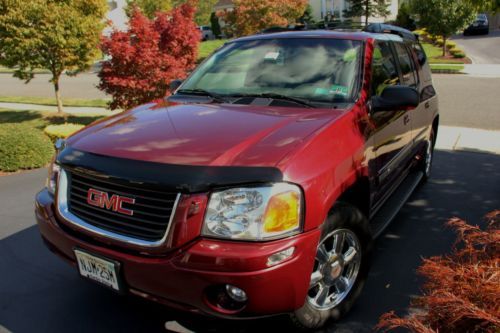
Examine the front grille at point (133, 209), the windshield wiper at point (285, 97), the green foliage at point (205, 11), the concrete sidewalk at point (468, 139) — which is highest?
the green foliage at point (205, 11)

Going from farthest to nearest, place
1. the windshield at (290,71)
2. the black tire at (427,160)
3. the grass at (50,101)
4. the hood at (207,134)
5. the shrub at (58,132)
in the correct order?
the grass at (50,101)
the shrub at (58,132)
the black tire at (427,160)
the windshield at (290,71)
the hood at (207,134)

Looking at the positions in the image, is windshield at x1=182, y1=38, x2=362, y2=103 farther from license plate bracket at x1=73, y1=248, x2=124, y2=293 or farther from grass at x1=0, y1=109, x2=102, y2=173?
grass at x1=0, y1=109, x2=102, y2=173

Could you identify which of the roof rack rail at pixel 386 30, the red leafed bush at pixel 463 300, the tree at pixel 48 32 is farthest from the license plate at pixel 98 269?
the tree at pixel 48 32

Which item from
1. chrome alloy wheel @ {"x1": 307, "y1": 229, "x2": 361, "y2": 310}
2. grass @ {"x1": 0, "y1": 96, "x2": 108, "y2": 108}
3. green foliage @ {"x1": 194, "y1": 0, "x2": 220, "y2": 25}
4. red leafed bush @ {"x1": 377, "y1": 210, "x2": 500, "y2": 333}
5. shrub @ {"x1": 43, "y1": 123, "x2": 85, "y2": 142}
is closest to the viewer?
red leafed bush @ {"x1": 377, "y1": 210, "x2": 500, "y2": 333}

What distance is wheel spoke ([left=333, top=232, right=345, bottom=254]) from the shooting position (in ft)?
9.35

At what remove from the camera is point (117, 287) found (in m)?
→ 2.52

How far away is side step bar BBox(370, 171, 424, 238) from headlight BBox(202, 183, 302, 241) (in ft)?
4.47

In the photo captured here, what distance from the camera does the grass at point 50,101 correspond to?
1439 centimetres

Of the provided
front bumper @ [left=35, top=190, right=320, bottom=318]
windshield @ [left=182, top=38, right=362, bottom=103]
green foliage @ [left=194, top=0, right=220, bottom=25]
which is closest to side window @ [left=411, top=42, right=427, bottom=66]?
windshield @ [left=182, top=38, right=362, bottom=103]

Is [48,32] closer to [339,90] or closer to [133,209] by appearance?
[339,90]

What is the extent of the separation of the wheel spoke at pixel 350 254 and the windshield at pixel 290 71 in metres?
1.06

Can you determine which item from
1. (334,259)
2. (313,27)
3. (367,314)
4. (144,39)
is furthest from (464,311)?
(144,39)

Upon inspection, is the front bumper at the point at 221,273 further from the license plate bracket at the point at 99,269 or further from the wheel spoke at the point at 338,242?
the wheel spoke at the point at 338,242

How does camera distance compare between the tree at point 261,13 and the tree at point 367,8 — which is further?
the tree at point 367,8
